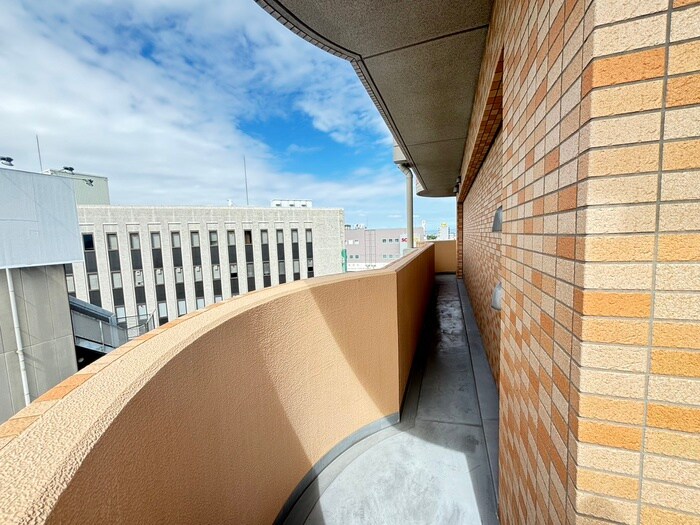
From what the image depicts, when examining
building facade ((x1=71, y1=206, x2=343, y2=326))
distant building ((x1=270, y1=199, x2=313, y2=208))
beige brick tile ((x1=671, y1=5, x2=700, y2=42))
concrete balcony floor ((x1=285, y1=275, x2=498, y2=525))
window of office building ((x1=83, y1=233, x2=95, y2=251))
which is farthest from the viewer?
distant building ((x1=270, y1=199, x2=313, y2=208))

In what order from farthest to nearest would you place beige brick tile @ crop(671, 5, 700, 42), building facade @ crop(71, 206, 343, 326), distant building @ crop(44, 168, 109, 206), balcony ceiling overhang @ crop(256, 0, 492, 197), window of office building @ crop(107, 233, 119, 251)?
distant building @ crop(44, 168, 109, 206), window of office building @ crop(107, 233, 119, 251), building facade @ crop(71, 206, 343, 326), balcony ceiling overhang @ crop(256, 0, 492, 197), beige brick tile @ crop(671, 5, 700, 42)

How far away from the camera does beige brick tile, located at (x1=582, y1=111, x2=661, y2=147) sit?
801 mm

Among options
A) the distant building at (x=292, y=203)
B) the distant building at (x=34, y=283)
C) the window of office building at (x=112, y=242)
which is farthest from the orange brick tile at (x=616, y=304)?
the distant building at (x=292, y=203)

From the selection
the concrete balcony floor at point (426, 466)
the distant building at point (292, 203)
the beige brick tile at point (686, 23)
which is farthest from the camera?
the distant building at point (292, 203)

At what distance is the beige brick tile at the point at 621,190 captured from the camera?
82 centimetres

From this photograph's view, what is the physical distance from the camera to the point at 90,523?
0.76 m

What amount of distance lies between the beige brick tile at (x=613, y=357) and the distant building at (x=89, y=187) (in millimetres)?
23732

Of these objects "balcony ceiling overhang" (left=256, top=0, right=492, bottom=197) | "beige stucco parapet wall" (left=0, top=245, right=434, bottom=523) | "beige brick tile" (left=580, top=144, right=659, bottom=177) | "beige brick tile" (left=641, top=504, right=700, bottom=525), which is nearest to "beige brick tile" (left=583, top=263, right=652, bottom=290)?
"beige brick tile" (left=580, top=144, right=659, bottom=177)

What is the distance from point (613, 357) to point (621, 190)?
0.49m

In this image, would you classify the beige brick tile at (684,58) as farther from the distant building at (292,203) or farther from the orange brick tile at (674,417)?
the distant building at (292,203)

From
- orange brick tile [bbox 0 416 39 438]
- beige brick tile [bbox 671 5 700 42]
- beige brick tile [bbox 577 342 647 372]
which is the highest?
beige brick tile [bbox 671 5 700 42]

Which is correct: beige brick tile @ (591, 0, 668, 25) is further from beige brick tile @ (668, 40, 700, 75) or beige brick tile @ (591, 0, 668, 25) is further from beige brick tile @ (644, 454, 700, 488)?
beige brick tile @ (644, 454, 700, 488)

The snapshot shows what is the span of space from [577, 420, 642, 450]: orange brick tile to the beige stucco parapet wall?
1421mm

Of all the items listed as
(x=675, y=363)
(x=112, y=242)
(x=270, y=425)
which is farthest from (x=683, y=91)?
(x=112, y=242)
